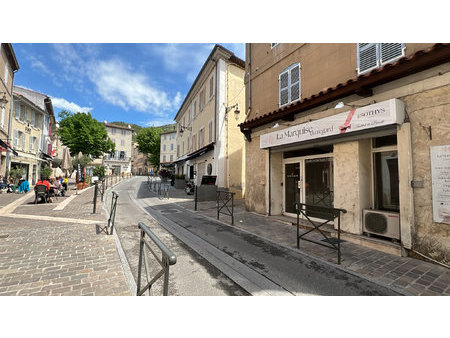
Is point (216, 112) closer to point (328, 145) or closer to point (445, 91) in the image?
point (328, 145)

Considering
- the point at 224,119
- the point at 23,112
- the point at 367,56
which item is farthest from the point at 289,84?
the point at 23,112

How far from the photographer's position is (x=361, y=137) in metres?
5.13

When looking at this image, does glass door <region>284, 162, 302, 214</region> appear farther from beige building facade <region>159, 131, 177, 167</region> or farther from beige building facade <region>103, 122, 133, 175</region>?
beige building facade <region>103, 122, 133, 175</region>

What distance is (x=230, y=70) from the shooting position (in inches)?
564

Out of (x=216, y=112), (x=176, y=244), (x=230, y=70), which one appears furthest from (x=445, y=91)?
(x=230, y=70)

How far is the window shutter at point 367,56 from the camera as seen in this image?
518cm

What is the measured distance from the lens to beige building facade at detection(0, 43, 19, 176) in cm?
1416

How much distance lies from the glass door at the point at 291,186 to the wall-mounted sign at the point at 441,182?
145 inches

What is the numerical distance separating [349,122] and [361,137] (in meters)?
0.51

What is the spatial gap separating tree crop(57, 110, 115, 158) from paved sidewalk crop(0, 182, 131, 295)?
2328cm

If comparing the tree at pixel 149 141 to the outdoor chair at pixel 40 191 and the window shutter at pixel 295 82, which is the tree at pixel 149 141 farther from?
the window shutter at pixel 295 82

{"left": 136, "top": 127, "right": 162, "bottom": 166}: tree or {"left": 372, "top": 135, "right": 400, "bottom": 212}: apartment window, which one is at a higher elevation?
{"left": 136, "top": 127, "right": 162, "bottom": 166}: tree

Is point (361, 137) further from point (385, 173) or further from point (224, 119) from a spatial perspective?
point (224, 119)

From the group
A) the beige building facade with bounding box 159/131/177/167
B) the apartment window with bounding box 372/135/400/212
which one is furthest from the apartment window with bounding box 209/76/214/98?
the beige building facade with bounding box 159/131/177/167
